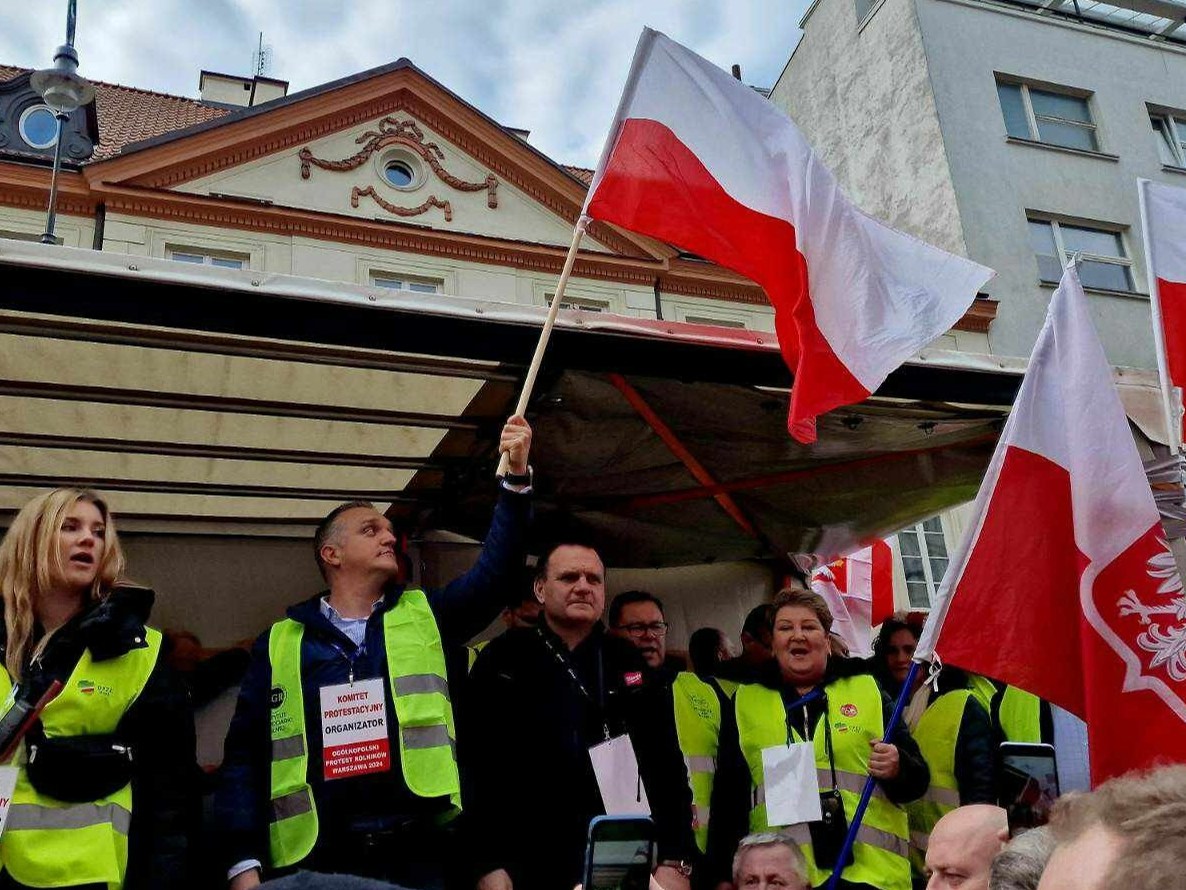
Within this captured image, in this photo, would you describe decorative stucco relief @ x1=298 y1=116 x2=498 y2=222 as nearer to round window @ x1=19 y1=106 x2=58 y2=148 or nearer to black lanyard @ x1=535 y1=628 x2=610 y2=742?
round window @ x1=19 y1=106 x2=58 y2=148

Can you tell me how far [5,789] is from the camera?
2.30 metres

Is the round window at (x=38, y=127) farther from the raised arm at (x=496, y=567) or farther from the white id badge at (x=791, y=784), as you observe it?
the white id badge at (x=791, y=784)

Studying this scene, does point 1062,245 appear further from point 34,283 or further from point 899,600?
point 34,283

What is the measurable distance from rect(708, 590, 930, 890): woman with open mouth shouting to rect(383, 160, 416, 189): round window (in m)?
13.5

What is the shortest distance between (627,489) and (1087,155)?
16.6 metres

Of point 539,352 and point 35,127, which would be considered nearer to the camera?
point 539,352

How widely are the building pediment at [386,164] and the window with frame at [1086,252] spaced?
7174mm

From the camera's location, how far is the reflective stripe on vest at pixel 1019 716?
13.0 ft

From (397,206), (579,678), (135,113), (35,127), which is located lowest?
(579,678)

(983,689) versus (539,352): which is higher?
(539,352)

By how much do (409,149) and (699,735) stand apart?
1406 cm

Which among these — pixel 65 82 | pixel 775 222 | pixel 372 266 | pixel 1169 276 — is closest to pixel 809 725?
pixel 775 222

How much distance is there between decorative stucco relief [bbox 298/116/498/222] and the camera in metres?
15.3

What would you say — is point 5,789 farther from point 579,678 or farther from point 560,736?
point 579,678
